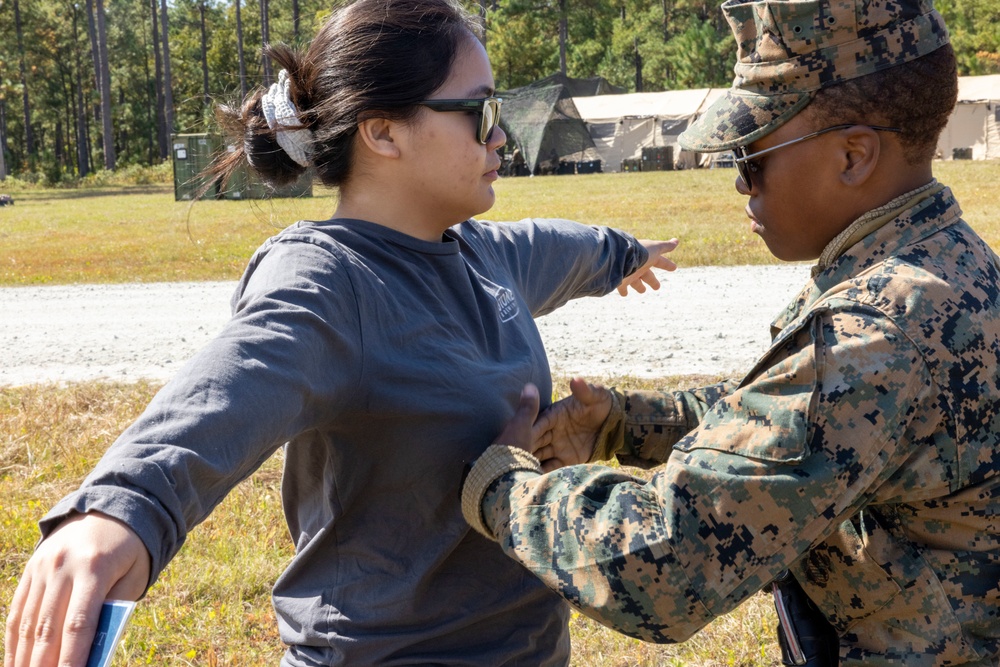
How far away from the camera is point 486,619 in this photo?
2.22m

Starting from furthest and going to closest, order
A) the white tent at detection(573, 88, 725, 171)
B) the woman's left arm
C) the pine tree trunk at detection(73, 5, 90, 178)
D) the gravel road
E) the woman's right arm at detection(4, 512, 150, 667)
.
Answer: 1. the pine tree trunk at detection(73, 5, 90, 178)
2. the white tent at detection(573, 88, 725, 171)
3. the gravel road
4. the woman's left arm
5. the woman's right arm at detection(4, 512, 150, 667)

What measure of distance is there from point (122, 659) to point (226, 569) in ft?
2.07

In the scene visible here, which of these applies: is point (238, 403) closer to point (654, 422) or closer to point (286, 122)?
point (286, 122)

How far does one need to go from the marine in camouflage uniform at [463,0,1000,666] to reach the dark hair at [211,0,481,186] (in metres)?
0.67

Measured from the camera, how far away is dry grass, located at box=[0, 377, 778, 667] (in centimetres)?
367

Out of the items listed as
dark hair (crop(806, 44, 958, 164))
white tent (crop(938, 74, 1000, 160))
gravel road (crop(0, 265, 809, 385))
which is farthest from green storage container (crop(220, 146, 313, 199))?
white tent (crop(938, 74, 1000, 160))

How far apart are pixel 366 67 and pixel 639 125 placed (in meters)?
37.8

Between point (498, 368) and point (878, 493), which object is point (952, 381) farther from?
point (498, 368)

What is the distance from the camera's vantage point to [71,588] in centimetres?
141

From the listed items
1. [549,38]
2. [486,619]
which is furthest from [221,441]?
[549,38]

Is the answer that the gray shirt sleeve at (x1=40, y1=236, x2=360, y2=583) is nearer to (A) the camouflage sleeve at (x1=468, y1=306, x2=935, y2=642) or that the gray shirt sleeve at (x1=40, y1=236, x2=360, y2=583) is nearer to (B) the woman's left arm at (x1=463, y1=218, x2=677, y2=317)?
(A) the camouflage sleeve at (x1=468, y1=306, x2=935, y2=642)

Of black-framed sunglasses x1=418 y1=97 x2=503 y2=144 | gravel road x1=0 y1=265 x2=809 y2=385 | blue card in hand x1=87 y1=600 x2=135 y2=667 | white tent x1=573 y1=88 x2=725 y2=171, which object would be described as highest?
black-framed sunglasses x1=418 y1=97 x2=503 y2=144

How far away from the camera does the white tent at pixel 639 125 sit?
127ft

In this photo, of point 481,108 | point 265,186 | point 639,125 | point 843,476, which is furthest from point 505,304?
point 639,125
